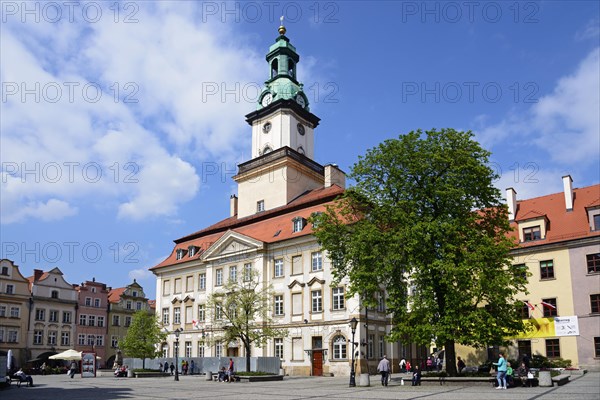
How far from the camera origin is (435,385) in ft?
89.3

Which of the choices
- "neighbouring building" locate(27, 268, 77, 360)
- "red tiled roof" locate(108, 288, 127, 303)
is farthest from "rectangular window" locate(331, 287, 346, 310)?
"red tiled roof" locate(108, 288, 127, 303)

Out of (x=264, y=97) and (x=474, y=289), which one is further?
(x=264, y=97)

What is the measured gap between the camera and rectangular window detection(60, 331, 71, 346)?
70.0 m

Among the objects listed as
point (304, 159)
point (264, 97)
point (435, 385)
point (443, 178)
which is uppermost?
point (264, 97)

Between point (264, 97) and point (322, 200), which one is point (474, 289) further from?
point (264, 97)

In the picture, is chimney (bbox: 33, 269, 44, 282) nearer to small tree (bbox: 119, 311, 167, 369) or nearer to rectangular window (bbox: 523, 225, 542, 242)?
small tree (bbox: 119, 311, 167, 369)

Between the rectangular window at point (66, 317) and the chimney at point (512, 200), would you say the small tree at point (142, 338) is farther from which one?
the chimney at point (512, 200)

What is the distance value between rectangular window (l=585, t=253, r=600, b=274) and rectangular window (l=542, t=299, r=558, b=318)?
3463mm

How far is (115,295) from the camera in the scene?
8025cm

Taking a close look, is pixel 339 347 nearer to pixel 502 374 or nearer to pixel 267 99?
pixel 502 374

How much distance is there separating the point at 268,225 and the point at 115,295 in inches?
1553

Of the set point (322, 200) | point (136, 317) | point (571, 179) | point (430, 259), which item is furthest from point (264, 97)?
point (430, 259)

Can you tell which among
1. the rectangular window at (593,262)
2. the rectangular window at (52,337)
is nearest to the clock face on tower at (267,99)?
the rectangular window at (593,262)

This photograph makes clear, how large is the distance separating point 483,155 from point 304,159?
27.9m
